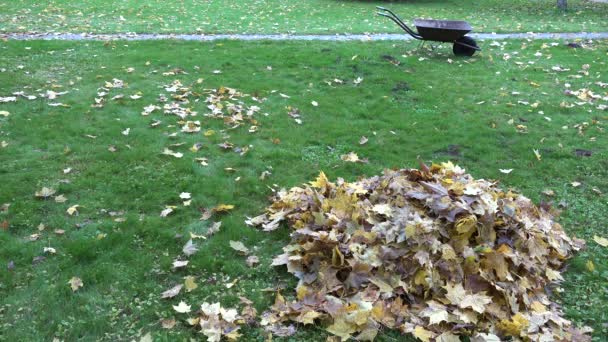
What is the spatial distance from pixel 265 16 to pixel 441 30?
758cm

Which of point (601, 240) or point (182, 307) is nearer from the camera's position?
point (182, 307)

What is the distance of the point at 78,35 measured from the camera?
12.0m

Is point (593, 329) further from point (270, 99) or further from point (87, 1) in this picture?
point (87, 1)

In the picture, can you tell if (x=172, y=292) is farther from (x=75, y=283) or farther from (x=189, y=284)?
(x=75, y=283)

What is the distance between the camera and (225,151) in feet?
21.0

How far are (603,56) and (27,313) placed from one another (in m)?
11.6

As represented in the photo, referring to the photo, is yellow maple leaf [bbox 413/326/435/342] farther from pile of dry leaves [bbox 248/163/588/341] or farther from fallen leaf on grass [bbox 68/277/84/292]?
fallen leaf on grass [bbox 68/277/84/292]

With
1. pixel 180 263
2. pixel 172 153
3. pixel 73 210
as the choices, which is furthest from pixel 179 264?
pixel 172 153

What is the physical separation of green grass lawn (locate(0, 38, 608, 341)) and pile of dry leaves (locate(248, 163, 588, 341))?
19cm

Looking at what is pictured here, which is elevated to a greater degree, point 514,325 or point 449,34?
point 449,34

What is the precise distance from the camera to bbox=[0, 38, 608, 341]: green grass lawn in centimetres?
394

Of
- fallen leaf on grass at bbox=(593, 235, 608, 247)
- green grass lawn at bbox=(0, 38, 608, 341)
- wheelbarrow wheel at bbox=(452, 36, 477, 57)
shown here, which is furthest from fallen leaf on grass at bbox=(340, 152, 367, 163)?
wheelbarrow wheel at bbox=(452, 36, 477, 57)

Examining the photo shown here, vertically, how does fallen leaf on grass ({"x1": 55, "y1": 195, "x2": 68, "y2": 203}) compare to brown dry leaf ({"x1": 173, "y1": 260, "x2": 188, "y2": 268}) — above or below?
above

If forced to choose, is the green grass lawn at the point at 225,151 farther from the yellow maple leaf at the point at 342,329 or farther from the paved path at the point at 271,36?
the paved path at the point at 271,36
